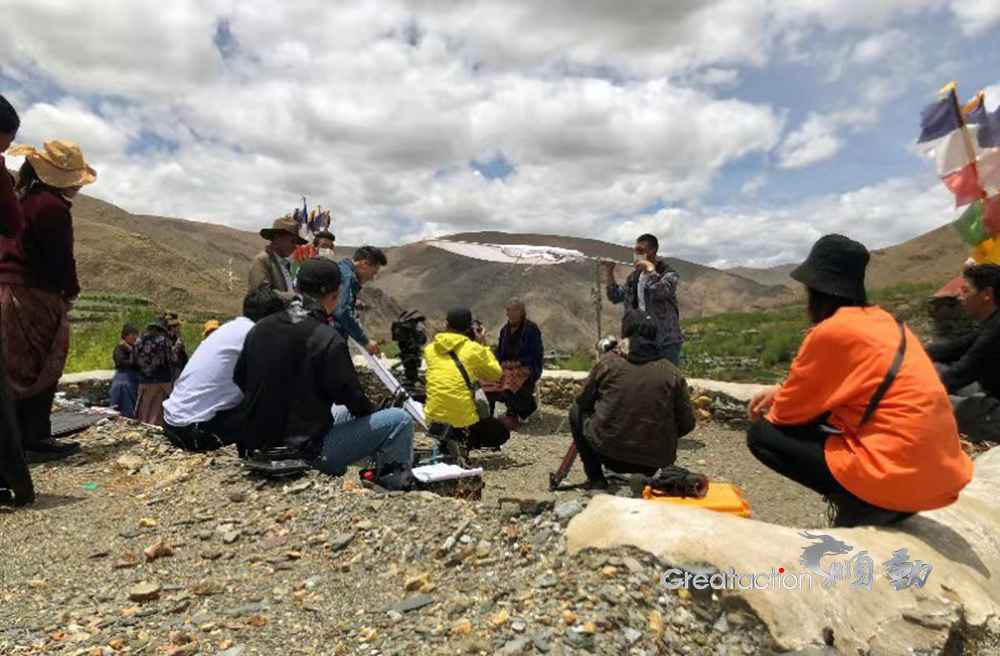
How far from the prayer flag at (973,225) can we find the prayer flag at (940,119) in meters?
0.72


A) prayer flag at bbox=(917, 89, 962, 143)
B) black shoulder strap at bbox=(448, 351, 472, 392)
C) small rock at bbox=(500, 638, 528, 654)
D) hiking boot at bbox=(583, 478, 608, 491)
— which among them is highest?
prayer flag at bbox=(917, 89, 962, 143)

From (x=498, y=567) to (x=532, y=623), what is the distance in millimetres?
464

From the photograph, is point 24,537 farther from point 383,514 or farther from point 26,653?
point 383,514

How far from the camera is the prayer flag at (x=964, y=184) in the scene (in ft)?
18.4

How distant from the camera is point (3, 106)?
3146mm

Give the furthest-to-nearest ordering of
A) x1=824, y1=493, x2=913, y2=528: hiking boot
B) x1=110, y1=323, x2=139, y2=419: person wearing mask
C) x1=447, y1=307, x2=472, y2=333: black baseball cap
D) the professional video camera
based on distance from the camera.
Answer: x1=110, y1=323, x2=139, y2=419: person wearing mask < the professional video camera < x1=447, y1=307, x2=472, y2=333: black baseball cap < x1=824, y1=493, x2=913, y2=528: hiking boot

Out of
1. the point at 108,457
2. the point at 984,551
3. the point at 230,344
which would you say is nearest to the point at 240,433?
the point at 230,344

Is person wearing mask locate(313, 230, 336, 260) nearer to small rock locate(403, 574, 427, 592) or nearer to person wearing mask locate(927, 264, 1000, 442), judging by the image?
small rock locate(403, 574, 427, 592)

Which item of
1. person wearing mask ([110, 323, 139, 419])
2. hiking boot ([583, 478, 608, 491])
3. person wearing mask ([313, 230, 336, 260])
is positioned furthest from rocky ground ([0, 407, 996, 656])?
person wearing mask ([313, 230, 336, 260])

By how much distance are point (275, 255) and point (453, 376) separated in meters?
1.72

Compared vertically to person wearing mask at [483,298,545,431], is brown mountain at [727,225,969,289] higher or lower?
higher

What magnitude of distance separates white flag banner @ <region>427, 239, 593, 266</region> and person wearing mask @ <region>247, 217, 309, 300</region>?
3.23 metres

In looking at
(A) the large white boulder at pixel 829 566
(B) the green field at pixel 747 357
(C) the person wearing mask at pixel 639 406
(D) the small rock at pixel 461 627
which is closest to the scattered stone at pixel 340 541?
(D) the small rock at pixel 461 627

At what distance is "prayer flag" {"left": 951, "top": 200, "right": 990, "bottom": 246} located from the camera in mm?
5496
